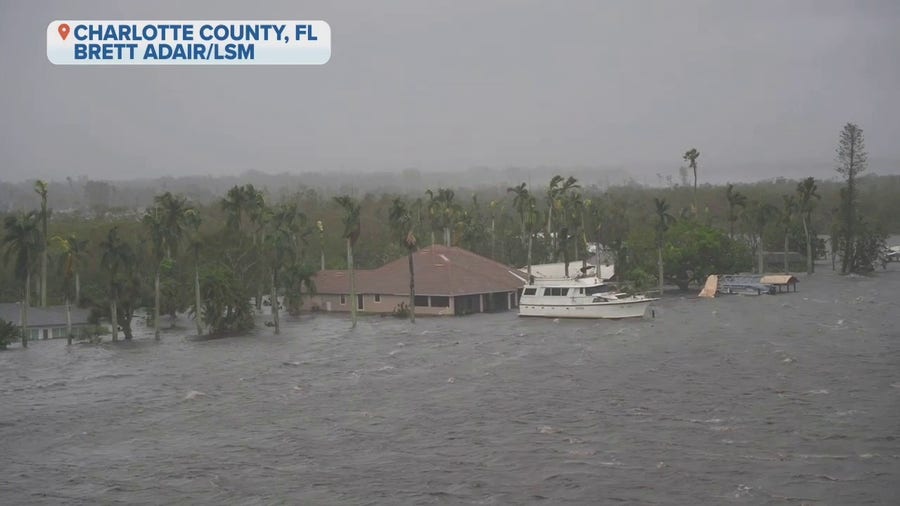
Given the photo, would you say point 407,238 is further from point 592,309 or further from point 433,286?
point 592,309

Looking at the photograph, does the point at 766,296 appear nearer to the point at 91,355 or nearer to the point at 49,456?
the point at 91,355

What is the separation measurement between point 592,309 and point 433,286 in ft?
52.9

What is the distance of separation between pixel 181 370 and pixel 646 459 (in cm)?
3127

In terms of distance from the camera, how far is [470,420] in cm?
3556

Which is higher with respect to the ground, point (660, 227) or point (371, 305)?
point (660, 227)

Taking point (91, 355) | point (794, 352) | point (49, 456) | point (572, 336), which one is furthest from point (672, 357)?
point (91, 355)

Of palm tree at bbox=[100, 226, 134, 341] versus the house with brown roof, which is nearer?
palm tree at bbox=[100, 226, 134, 341]

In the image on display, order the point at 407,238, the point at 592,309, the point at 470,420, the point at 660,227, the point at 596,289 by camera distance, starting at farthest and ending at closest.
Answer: the point at 660,227, the point at 596,289, the point at 407,238, the point at 592,309, the point at 470,420

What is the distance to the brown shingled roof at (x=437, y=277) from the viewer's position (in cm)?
8338

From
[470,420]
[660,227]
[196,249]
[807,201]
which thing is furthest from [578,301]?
[807,201]

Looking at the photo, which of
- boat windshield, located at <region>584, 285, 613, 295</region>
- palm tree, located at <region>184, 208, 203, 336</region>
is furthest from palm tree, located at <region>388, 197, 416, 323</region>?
palm tree, located at <region>184, 208, 203, 336</region>

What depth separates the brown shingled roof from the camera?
274ft

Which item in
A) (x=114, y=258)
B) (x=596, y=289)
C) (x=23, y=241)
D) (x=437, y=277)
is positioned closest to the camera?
(x=23, y=241)

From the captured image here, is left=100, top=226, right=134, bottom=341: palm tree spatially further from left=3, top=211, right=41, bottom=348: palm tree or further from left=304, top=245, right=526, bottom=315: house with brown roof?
left=304, top=245, right=526, bottom=315: house with brown roof
